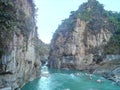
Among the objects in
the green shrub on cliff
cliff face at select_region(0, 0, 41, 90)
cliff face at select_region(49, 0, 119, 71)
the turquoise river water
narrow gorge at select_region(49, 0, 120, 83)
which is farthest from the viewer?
cliff face at select_region(49, 0, 119, 71)

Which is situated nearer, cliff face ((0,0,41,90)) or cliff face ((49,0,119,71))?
cliff face ((0,0,41,90))

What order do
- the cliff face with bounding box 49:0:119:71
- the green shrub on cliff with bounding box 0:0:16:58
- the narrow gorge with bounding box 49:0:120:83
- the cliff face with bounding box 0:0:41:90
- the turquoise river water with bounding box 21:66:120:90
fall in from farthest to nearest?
Answer: 1. the cliff face with bounding box 49:0:119:71
2. the narrow gorge with bounding box 49:0:120:83
3. the turquoise river water with bounding box 21:66:120:90
4. the cliff face with bounding box 0:0:41:90
5. the green shrub on cliff with bounding box 0:0:16:58

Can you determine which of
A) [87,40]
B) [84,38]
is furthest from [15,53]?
[84,38]

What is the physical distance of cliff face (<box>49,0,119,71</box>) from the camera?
7044 cm

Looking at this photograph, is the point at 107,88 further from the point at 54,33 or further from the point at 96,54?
the point at 54,33

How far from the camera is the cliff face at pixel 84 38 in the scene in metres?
70.4

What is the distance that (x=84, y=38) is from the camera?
7306 centimetres

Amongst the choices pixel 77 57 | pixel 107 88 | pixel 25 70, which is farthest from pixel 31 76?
pixel 77 57

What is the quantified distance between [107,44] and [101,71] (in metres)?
14.7

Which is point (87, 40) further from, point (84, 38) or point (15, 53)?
point (15, 53)

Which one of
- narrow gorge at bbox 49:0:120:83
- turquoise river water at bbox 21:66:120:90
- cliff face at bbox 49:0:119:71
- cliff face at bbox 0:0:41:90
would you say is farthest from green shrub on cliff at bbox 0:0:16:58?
cliff face at bbox 49:0:119:71

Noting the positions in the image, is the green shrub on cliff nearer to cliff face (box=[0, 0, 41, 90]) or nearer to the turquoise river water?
cliff face (box=[0, 0, 41, 90])

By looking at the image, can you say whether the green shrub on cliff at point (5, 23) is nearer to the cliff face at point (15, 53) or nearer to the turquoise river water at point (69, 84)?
the cliff face at point (15, 53)

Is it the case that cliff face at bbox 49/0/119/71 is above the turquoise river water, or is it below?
above
